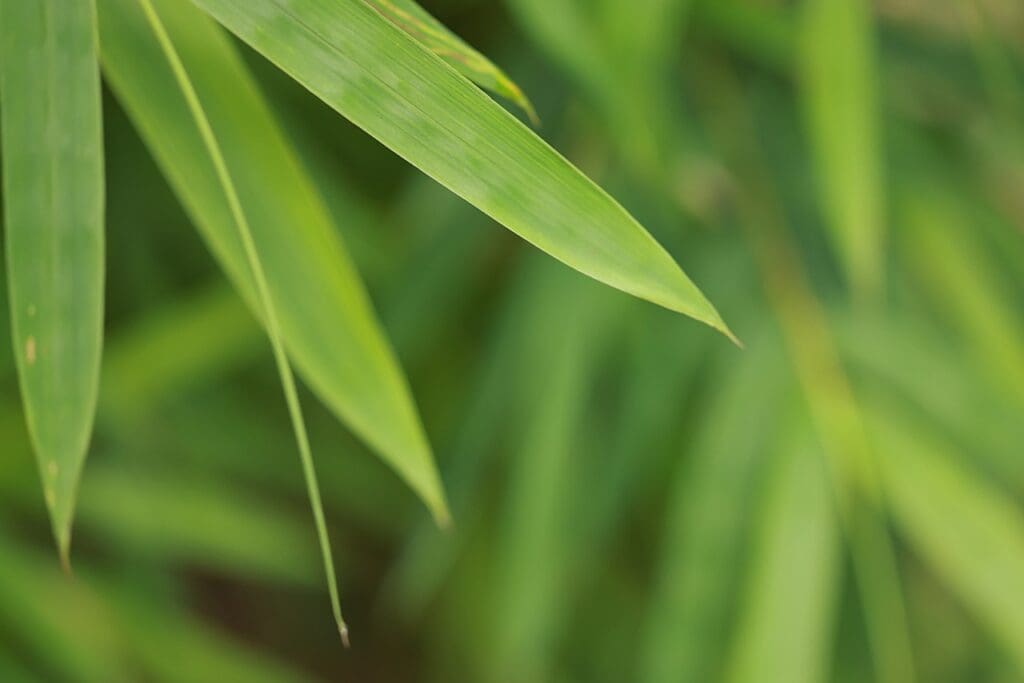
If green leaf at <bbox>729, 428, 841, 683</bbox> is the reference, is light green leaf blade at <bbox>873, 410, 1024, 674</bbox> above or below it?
above

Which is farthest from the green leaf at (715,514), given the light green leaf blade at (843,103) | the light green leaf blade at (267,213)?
the light green leaf blade at (267,213)

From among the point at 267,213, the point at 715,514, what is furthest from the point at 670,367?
the point at 267,213

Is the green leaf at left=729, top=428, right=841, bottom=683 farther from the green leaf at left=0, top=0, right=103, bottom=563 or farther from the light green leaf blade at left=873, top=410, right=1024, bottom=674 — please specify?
the green leaf at left=0, top=0, right=103, bottom=563

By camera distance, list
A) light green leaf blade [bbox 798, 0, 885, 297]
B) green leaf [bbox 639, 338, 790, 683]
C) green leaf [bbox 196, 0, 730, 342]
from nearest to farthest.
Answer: green leaf [bbox 196, 0, 730, 342] < light green leaf blade [bbox 798, 0, 885, 297] < green leaf [bbox 639, 338, 790, 683]

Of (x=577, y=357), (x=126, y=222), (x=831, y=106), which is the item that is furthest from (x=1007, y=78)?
(x=126, y=222)

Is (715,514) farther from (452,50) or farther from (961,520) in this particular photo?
(452,50)

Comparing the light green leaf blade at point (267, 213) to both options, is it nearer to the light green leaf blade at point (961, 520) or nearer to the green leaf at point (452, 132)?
the green leaf at point (452, 132)

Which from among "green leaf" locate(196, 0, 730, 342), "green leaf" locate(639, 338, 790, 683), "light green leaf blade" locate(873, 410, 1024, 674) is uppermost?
"green leaf" locate(196, 0, 730, 342)

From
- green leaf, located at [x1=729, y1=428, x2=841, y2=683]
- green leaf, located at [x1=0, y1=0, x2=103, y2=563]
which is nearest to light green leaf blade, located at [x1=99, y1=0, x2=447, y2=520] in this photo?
green leaf, located at [x1=0, y1=0, x2=103, y2=563]
